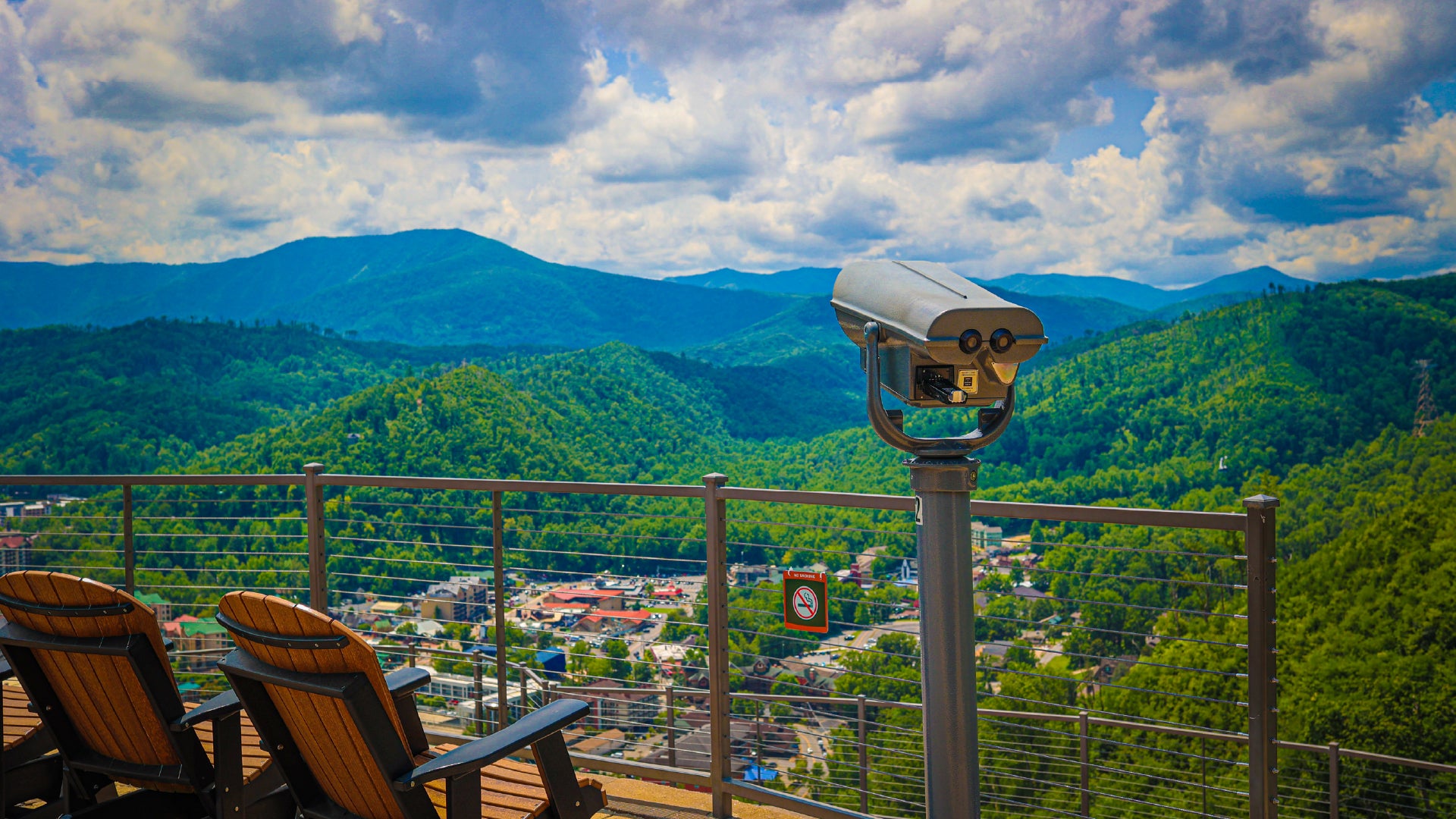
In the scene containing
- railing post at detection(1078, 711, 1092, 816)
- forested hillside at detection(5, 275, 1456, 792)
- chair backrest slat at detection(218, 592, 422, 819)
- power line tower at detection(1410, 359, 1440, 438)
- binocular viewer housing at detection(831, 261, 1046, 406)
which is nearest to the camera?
binocular viewer housing at detection(831, 261, 1046, 406)

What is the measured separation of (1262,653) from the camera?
2.36m

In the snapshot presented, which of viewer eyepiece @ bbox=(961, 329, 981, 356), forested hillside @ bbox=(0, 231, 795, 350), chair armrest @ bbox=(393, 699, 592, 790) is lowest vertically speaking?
chair armrest @ bbox=(393, 699, 592, 790)

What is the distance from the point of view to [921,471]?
1.60 meters

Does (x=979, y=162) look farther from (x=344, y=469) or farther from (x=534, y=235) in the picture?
(x=344, y=469)

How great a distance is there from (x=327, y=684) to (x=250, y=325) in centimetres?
5356

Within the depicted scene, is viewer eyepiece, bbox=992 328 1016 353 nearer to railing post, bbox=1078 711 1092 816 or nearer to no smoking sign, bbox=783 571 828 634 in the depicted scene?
railing post, bbox=1078 711 1092 816

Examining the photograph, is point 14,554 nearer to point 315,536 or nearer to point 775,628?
point 775,628

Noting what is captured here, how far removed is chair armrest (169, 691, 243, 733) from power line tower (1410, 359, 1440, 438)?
42.7m

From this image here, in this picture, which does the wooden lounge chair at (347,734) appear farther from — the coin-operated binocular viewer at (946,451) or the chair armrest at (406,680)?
the coin-operated binocular viewer at (946,451)

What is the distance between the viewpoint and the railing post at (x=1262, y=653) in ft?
7.62

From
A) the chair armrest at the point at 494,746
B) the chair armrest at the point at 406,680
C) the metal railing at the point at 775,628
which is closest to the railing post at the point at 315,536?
the metal railing at the point at 775,628

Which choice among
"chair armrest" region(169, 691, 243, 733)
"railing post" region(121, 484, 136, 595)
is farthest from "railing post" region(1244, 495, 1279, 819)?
"railing post" region(121, 484, 136, 595)

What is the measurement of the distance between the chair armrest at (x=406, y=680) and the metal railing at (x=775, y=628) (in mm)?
381

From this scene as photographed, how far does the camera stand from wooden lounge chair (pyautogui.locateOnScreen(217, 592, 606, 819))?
1.81 m
